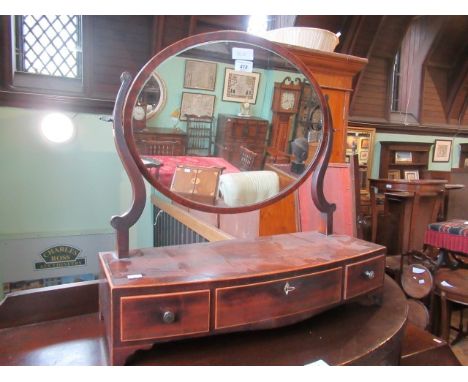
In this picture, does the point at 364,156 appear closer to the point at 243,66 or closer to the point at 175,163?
the point at 243,66

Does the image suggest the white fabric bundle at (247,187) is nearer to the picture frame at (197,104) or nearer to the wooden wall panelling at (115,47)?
the picture frame at (197,104)

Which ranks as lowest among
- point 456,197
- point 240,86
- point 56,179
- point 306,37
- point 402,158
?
point 456,197

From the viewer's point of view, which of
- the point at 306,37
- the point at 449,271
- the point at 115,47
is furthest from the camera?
the point at 115,47

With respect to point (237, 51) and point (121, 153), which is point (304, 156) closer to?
point (237, 51)

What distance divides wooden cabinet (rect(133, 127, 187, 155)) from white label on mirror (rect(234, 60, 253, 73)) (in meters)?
0.22

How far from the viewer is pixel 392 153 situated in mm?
5508

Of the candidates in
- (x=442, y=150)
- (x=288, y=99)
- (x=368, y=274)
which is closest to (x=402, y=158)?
(x=442, y=150)

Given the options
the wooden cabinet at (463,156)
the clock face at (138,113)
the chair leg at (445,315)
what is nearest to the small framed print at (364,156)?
the wooden cabinet at (463,156)

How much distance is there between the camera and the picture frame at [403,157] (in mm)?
5527

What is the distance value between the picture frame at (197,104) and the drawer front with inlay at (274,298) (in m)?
0.48

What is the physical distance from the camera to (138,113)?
812mm

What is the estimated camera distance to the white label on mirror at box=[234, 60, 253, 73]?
0.95m

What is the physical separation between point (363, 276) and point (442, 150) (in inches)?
246

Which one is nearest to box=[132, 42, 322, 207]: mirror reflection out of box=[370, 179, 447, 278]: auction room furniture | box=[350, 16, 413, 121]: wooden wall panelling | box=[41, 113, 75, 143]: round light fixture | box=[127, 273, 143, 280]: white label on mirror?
box=[127, 273, 143, 280]: white label on mirror
